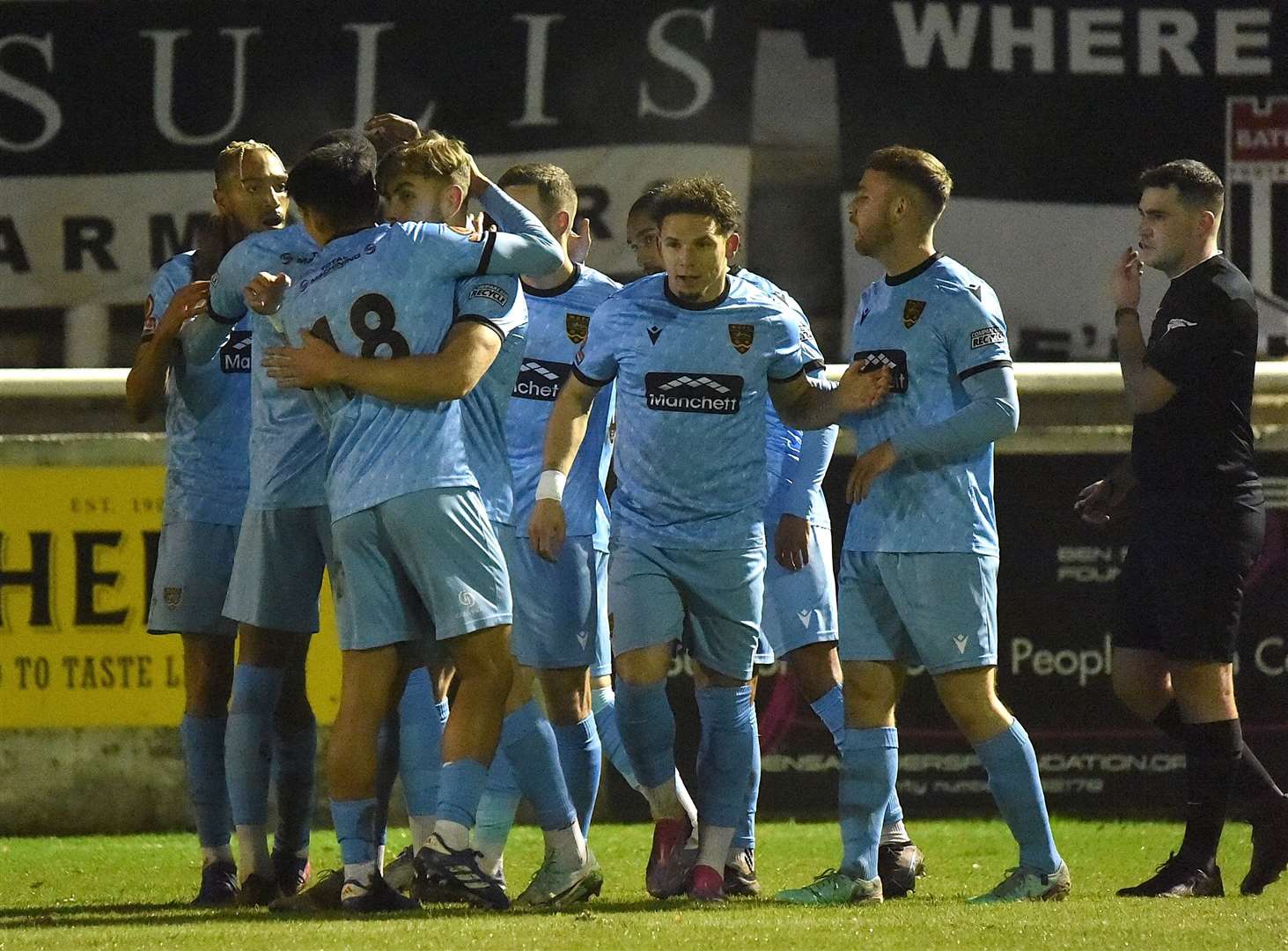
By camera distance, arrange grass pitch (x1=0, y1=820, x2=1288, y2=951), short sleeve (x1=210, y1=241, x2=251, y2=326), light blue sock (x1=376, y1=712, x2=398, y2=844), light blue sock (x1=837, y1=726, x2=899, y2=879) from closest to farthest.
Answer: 1. grass pitch (x1=0, y1=820, x2=1288, y2=951)
2. short sleeve (x1=210, y1=241, x2=251, y2=326)
3. light blue sock (x1=837, y1=726, x2=899, y2=879)
4. light blue sock (x1=376, y1=712, x2=398, y2=844)

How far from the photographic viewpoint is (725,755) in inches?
233

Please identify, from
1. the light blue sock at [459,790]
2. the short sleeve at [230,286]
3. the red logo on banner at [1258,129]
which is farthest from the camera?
the red logo on banner at [1258,129]

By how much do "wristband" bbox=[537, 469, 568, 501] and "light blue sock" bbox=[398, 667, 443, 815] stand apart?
58 cm

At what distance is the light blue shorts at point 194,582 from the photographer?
243 inches

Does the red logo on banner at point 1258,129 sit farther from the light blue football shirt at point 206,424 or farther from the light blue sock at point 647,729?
the light blue football shirt at point 206,424

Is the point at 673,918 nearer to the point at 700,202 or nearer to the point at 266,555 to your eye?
the point at 266,555

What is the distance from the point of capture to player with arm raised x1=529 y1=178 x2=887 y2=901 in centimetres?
593

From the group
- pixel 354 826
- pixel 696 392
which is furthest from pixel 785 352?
pixel 354 826

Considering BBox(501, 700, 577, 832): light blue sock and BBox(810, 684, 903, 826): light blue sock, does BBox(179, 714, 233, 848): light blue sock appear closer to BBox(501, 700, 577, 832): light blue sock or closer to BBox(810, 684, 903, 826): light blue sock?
BBox(501, 700, 577, 832): light blue sock

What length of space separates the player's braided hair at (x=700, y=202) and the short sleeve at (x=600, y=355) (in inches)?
12.3

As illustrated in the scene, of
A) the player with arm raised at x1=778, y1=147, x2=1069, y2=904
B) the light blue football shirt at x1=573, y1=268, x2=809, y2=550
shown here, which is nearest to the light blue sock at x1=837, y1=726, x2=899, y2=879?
the player with arm raised at x1=778, y1=147, x2=1069, y2=904

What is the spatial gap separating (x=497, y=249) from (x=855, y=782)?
1722 millimetres

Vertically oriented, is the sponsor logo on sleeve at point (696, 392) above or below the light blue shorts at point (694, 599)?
above

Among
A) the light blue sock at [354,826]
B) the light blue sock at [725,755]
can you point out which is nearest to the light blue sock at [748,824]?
the light blue sock at [725,755]
